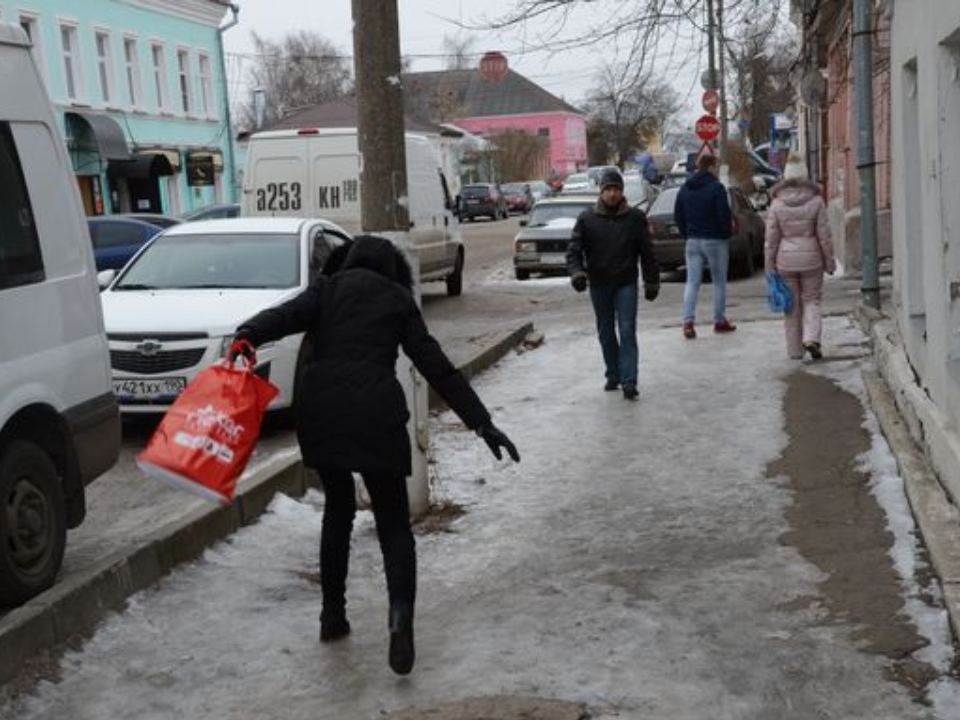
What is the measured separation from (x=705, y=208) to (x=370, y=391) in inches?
333

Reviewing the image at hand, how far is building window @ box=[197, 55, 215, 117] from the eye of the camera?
39.2 meters

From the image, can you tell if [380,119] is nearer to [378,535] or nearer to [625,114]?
[378,535]

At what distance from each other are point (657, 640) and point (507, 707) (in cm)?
83

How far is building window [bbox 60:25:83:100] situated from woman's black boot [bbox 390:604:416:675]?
29.7 metres

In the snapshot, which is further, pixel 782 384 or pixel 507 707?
pixel 782 384

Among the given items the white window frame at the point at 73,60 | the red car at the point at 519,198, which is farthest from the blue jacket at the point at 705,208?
the red car at the point at 519,198

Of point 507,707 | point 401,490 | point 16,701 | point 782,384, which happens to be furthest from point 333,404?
point 782,384

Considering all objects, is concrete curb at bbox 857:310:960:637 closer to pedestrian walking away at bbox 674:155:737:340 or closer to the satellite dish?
pedestrian walking away at bbox 674:155:737:340

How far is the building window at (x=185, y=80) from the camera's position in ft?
125

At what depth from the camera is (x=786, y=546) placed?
19.8 ft

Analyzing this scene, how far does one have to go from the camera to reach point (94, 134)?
30531 mm

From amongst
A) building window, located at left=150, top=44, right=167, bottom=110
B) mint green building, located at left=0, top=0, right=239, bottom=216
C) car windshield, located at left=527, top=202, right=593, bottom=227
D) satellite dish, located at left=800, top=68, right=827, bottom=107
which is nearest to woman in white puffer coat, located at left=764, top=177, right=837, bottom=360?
satellite dish, located at left=800, top=68, right=827, bottom=107

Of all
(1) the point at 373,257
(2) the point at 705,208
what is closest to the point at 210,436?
(1) the point at 373,257

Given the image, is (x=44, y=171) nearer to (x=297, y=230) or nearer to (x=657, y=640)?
(x=657, y=640)
